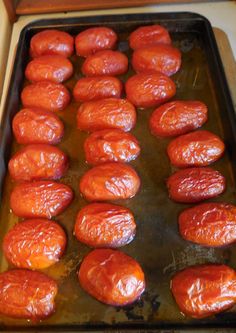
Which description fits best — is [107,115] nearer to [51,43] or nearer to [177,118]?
[177,118]

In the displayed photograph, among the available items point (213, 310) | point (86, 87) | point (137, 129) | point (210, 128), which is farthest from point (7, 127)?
point (213, 310)

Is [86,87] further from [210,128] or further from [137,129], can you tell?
[210,128]

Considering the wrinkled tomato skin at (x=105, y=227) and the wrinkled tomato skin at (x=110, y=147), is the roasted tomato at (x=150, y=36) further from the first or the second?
the wrinkled tomato skin at (x=105, y=227)

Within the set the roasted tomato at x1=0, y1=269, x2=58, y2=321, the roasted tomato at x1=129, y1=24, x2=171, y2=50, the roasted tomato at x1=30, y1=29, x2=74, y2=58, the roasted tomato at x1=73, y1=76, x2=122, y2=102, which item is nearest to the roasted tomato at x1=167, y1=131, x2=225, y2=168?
the roasted tomato at x1=73, y1=76, x2=122, y2=102

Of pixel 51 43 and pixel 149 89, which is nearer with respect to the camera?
pixel 149 89

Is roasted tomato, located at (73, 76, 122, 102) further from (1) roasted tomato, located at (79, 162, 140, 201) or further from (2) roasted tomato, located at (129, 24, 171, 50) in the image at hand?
(1) roasted tomato, located at (79, 162, 140, 201)

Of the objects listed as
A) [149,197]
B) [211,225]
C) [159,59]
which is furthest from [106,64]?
[211,225]
